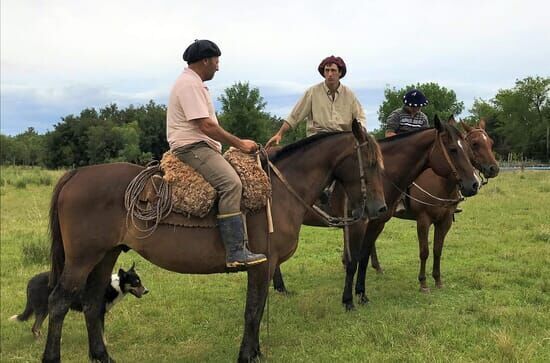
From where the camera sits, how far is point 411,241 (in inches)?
439

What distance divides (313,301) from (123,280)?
8.94 ft

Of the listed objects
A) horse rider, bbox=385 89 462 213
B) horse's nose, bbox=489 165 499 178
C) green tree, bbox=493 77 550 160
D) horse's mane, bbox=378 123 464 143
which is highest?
green tree, bbox=493 77 550 160

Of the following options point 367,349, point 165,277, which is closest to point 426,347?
point 367,349

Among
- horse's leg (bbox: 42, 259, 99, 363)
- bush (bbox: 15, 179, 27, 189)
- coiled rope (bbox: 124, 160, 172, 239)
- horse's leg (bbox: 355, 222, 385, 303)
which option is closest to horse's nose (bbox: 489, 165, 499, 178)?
horse's leg (bbox: 355, 222, 385, 303)

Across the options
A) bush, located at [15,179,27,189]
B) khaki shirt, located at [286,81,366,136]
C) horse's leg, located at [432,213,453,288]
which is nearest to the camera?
khaki shirt, located at [286,81,366,136]

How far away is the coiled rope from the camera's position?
4.33 m

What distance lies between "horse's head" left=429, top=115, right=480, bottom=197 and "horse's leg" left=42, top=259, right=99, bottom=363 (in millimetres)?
4700

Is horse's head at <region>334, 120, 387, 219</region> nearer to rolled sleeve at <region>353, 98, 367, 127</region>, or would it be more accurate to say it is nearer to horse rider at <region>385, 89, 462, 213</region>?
rolled sleeve at <region>353, 98, 367, 127</region>

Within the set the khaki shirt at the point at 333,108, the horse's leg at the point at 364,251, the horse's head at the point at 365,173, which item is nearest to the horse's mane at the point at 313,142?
the horse's head at the point at 365,173

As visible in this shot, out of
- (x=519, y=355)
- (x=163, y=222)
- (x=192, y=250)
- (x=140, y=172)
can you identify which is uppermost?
(x=140, y=172)

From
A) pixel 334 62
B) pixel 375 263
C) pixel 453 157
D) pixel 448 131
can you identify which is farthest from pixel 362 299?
pixel 334 62

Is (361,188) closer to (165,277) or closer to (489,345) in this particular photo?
(489,345)

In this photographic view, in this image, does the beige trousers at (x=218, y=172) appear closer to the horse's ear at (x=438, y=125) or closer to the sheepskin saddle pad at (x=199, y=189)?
the sheepskin saddle pad at (x=199, y=189)

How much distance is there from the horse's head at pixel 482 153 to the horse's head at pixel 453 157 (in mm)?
829
